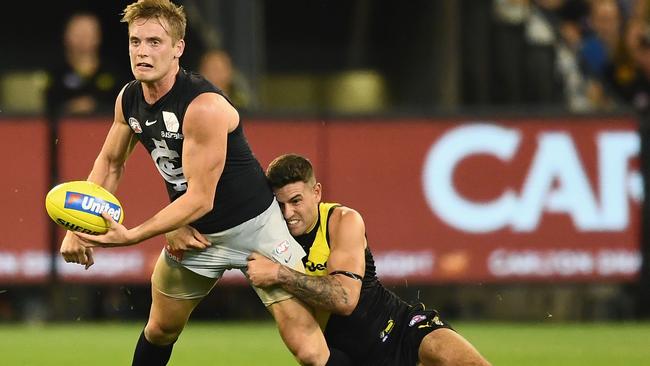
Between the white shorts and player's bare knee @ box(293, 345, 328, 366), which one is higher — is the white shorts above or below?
above

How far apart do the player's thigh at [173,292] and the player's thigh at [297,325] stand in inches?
18.5

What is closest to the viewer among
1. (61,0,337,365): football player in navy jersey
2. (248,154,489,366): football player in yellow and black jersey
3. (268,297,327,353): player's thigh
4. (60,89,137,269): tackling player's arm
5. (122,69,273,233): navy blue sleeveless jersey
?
(61,0,337,365): football player in navy jersey

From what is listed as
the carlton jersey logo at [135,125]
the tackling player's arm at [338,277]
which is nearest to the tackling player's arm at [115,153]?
the carlton jersey logo at [135,125]

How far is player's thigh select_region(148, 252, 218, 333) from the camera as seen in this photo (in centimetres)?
769

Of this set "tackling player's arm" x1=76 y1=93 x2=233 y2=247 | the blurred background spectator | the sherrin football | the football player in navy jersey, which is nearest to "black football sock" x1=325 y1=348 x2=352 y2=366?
the football player in navy jersey

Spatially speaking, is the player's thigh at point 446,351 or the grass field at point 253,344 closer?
the player's thigh at point 446,351

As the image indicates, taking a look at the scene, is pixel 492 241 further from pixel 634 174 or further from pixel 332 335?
pixel 332 335

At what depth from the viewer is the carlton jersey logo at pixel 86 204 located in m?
7.00

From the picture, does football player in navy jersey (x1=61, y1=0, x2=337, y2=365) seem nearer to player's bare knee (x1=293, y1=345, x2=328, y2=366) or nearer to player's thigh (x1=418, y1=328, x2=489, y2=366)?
player's bare knee (x1=293, y1=345, x2=328, y2=366)

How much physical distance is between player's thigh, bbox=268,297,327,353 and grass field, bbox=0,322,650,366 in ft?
8.14

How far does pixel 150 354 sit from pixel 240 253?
806 mm

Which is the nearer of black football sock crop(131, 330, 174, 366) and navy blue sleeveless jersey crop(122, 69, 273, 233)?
navy blue sleeveless jersey crop(122, 69, 273, 233)

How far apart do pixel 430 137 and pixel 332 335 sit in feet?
18.1

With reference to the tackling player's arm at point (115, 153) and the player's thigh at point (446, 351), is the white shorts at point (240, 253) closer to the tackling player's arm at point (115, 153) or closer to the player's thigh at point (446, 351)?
the tackling player's arm at point (115, 153)
